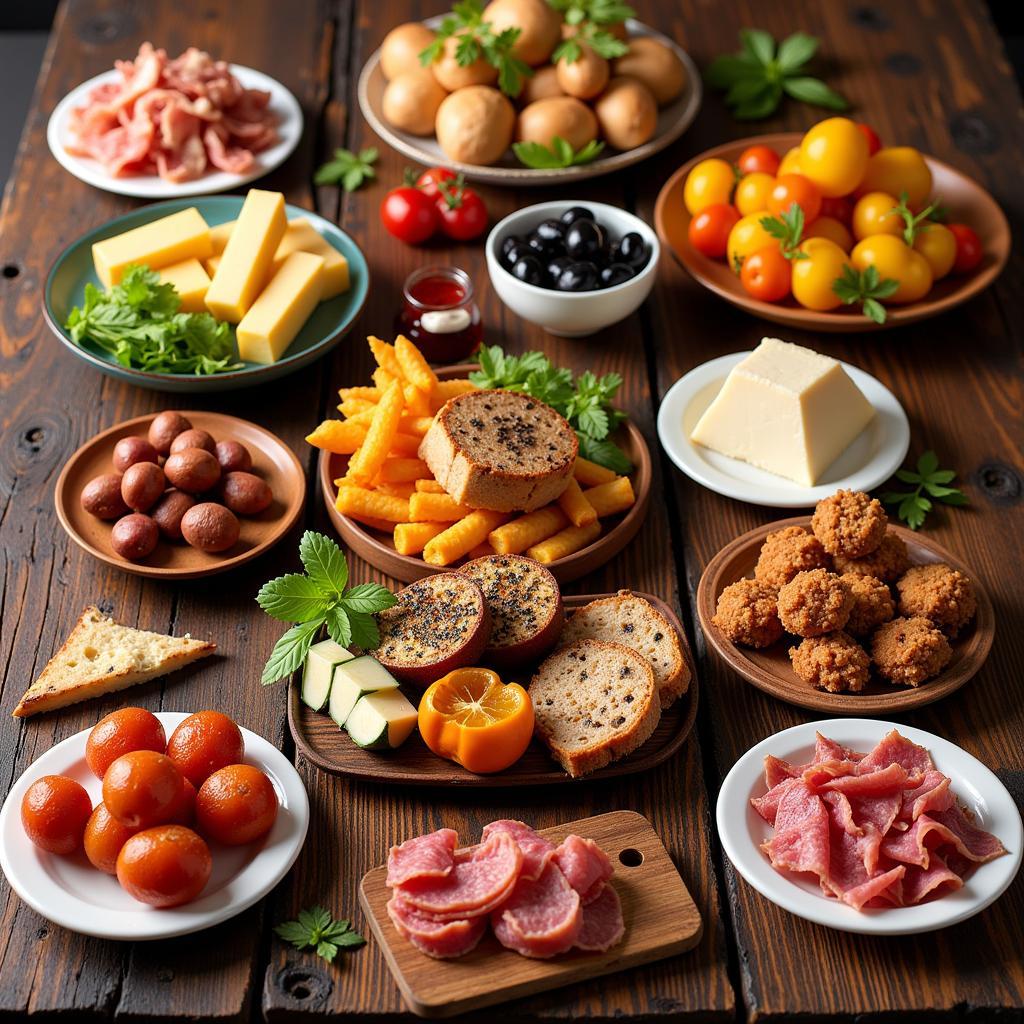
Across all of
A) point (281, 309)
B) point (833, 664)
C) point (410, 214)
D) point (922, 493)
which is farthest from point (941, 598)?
point (410, 214)

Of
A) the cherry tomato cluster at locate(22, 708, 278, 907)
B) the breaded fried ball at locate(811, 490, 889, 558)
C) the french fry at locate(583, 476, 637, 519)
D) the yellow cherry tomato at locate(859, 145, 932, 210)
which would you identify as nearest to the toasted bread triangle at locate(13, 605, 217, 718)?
the cherry tomato cluster at locate(22, 708, 278, 907)

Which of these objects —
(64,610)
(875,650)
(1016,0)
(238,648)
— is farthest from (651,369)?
(1016,0)

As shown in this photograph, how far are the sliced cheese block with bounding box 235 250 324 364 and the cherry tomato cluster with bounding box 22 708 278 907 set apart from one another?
3.68 ft

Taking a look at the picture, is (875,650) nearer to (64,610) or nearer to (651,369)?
(651,369)

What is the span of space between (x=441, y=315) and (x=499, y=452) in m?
0.61

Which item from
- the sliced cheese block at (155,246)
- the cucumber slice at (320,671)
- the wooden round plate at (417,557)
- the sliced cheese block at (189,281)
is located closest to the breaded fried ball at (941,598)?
the wooden round plate at (417,557)

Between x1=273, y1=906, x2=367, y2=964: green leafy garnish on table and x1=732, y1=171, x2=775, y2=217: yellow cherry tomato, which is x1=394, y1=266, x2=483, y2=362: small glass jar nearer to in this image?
x1=732, y1=171, x2=775, y2=217: yellow cherry tomato

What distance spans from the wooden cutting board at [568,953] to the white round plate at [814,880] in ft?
0.41

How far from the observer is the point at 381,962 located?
1956 millimetres

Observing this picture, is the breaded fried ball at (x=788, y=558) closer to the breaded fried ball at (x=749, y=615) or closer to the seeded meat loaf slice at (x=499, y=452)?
the breaded fried ball at (x=749, y=615)

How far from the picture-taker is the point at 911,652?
2.28 meters

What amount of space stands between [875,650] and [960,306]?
1.43 meters

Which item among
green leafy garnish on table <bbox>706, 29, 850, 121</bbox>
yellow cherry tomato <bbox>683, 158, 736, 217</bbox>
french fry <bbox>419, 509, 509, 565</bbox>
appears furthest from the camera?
green leafy garnish on table <bbox>706, 29, 850, 121</bbox>

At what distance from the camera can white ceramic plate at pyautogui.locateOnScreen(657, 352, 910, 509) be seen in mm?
2746
